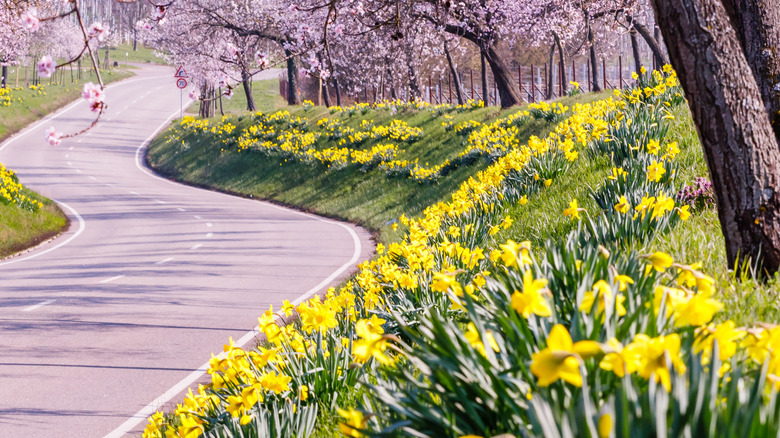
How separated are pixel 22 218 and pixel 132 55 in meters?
94.4

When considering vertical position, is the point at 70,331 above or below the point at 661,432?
below

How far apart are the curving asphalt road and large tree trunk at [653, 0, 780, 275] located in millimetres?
4882

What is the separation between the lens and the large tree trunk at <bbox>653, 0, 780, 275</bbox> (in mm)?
3906

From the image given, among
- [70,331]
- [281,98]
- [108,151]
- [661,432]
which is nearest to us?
[661,432]

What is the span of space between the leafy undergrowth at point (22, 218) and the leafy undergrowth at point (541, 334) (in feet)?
42.2

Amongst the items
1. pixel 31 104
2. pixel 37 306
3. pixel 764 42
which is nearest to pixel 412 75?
pixel 31 104

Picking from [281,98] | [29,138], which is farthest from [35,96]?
[281,98]

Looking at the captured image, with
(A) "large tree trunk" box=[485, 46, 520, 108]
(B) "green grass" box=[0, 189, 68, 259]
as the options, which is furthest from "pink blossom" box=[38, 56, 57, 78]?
(A) "large tree trunk" box=[485, 46, 520, 108]

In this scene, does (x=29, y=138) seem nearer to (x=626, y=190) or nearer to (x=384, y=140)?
(x=384, y=140)

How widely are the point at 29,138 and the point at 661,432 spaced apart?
142ft

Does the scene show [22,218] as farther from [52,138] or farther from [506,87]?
[52,138]

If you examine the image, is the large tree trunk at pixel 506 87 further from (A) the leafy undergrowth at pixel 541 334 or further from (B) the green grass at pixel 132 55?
(B) the green grass at pixel 132 55

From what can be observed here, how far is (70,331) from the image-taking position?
29.1ft

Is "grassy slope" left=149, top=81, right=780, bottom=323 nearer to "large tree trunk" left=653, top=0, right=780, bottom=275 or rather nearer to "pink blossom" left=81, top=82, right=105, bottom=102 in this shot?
"large tree trunk" left=653, top=0, right=780, bottom=275
